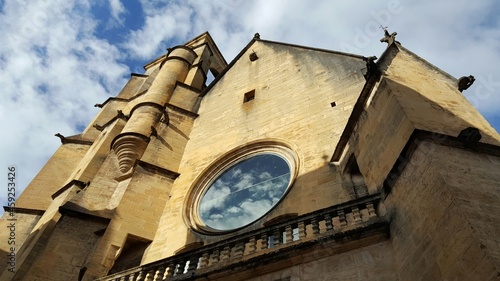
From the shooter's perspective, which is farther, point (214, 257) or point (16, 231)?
point (16, 231)

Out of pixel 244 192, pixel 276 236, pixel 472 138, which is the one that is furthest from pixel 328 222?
pixel 244 192

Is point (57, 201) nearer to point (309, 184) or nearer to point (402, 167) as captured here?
point (309, 184)

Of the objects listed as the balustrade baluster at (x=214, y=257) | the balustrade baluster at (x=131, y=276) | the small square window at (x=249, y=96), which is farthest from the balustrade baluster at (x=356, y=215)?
the small square window at (x=249, y=96)

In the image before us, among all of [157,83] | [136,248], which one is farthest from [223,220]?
[157,83]

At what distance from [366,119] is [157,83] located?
28.7ft

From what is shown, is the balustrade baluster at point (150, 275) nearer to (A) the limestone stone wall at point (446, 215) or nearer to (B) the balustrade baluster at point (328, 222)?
(B) the balustrade baluster at point (328, 222)

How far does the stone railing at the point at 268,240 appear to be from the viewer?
500 cm

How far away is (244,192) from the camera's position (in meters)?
7.99

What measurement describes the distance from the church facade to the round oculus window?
0.10 ft

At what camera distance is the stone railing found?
5.00 m

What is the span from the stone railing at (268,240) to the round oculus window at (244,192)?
1429mm

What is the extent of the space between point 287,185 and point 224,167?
74.7 inches

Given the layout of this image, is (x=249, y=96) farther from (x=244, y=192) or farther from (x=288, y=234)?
(x=288, y=234)

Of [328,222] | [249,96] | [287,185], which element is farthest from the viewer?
[249,96]
